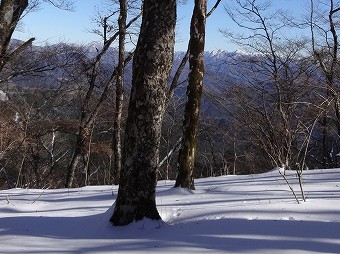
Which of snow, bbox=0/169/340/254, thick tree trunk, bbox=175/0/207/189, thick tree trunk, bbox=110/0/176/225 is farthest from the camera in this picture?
thick tree trunk, bbox=175/0/207/189

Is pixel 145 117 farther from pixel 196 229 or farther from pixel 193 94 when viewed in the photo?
pixel 193 94

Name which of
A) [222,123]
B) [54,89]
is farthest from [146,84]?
[222,123]

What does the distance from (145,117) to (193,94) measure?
7.46 feet

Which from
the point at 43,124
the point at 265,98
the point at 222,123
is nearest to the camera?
the point at 43,124

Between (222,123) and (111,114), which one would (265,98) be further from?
(111,114)

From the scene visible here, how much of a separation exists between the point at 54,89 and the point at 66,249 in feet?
52.5

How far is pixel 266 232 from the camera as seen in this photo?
353cm

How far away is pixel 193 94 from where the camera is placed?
623 cm

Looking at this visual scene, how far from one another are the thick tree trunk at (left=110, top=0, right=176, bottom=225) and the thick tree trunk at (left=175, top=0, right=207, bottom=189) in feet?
7.00

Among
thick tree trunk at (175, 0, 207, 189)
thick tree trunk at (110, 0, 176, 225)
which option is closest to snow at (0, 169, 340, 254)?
thick tree trunk at (110, 0, 176, 225)

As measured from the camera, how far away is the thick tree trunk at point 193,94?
20.4 ft

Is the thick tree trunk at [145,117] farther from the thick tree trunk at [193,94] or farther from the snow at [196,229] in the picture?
the thick tree trunk at [193,94]

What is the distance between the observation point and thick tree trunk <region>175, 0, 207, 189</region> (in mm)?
6207

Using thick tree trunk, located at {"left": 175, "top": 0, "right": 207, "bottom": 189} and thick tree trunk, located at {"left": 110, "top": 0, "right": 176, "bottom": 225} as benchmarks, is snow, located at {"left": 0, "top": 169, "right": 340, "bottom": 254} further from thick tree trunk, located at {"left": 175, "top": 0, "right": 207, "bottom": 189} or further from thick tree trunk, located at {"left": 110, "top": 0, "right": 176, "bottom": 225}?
thick tree trunk, located at {"left": 175, "top": 0, "right": 207, "bottom": 189}
